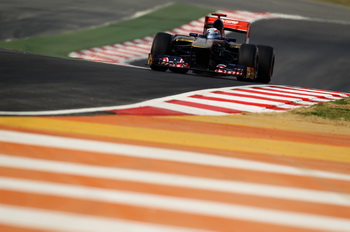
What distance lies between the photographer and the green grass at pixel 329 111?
10.1 m

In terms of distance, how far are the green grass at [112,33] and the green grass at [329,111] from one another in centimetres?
1064

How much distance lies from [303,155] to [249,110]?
2836mm

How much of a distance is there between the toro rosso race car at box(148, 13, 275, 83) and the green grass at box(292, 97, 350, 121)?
3495 millimetres

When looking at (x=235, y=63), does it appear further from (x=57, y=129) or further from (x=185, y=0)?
(x=185, y=0)

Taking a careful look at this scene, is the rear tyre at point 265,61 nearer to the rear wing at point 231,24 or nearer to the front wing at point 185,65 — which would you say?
the front wing at point 185,65

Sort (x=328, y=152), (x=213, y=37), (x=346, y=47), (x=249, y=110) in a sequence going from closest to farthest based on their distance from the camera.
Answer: (x=328, y=152), (x=249, y=110), (x=213, y=37), (x=346, y=47)

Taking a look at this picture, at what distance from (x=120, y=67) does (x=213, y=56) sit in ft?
6.65

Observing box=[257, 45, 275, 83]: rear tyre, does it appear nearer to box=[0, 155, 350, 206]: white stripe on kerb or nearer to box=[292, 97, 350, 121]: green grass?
box=[292, 97, 350, 121]: green grass

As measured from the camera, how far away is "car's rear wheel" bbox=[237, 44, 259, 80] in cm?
1486

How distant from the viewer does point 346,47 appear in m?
22.4

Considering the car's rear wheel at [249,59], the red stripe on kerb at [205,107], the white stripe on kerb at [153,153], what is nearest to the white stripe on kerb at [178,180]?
the white stripe on kerb at [153,153]

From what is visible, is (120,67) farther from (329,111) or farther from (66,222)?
(66,222)

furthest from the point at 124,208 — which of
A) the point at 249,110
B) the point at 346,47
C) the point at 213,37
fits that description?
the point at 346,47

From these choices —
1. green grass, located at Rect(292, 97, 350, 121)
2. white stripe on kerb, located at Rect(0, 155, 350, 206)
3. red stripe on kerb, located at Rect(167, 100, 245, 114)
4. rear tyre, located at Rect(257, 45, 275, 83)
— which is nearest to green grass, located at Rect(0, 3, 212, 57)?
rear tyre, located at Rect(257, 45, 275, 83)
